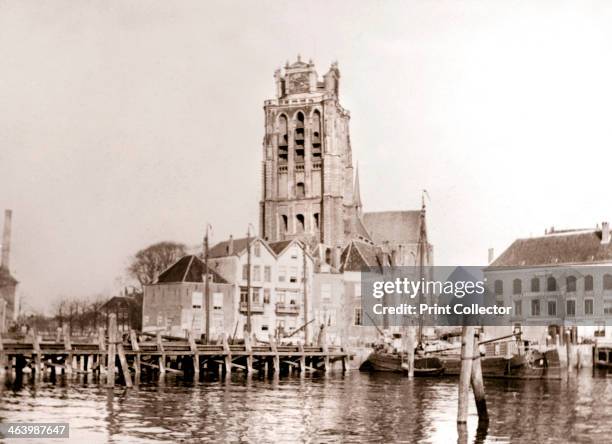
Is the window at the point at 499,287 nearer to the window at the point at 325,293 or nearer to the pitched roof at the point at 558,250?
the pitched roof at the point at 558,250

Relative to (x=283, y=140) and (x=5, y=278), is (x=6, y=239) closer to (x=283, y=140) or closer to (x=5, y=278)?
(x=5, y=278)

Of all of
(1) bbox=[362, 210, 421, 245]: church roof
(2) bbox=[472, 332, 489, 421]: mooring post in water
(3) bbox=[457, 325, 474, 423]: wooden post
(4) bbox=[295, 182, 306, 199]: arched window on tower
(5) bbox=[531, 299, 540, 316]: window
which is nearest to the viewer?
(3) bbox=[457, 325, 474, 423]: wooden post

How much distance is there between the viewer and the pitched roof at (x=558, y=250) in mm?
73312

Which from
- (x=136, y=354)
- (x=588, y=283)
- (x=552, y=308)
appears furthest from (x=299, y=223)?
(x=136, y=354)

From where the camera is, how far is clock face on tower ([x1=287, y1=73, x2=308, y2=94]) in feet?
310

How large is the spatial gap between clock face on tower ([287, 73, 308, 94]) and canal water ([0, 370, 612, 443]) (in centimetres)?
5369

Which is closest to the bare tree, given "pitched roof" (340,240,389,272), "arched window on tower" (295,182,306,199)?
"arched window on tower" (295,182,306,199)

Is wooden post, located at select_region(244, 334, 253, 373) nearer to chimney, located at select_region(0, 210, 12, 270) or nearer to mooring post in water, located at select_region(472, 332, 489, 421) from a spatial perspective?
chimney, located at select_region(0, 210, 12, 270)

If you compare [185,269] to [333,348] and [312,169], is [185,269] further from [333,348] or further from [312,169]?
[312,169]

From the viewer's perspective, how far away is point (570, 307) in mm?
73188

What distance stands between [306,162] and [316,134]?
312 cm

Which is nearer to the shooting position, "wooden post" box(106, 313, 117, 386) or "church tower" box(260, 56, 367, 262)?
"wooden post" box(106, 313, 117, 386)

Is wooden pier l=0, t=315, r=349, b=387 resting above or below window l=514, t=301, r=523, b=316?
below

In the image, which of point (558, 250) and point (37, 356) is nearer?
point (37, 356)
